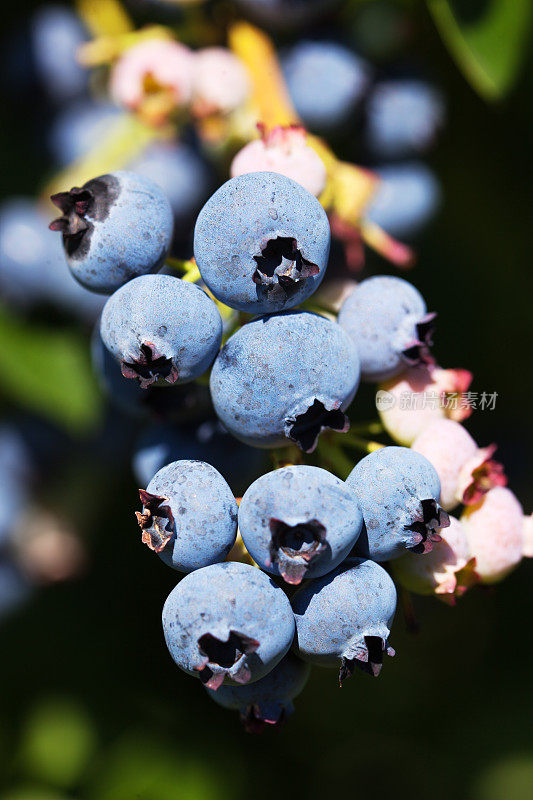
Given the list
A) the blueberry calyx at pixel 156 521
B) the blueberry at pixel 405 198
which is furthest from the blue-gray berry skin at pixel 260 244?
the blueberry at pixel 405 198

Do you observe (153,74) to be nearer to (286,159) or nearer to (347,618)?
(286,159)

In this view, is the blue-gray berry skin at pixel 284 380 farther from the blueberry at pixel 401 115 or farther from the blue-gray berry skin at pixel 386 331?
the blueberry at pixel 401 115

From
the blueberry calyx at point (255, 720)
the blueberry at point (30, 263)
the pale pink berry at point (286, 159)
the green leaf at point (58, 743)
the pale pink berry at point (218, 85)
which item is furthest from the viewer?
the green leaf at point (58, 743)

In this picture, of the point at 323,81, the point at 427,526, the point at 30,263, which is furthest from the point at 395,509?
the point at 30,263

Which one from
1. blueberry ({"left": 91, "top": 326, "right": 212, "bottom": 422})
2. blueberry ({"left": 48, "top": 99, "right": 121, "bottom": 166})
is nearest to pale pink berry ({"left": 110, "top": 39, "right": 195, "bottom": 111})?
blueberry ({"left": 48, "top": 99, "right": 121, "bottom": 166})

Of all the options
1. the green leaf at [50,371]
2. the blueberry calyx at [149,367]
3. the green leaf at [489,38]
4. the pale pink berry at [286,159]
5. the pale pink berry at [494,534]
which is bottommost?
the green leaf at [50,371]

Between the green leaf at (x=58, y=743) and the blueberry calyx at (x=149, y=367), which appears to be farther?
the green leaf at (x=58, y=743)
